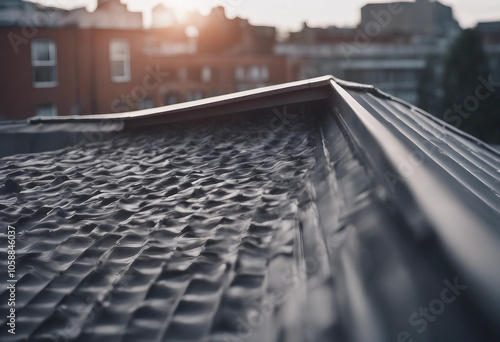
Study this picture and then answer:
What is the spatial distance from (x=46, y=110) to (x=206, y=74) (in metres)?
11.2

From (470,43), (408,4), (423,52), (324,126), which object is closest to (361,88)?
(324,126)

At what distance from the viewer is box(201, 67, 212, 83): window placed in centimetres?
2997

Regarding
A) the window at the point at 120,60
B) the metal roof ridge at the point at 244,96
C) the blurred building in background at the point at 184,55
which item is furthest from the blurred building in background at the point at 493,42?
the metal roof ridge at the point at 244,96

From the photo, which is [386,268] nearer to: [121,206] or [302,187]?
[302,187]

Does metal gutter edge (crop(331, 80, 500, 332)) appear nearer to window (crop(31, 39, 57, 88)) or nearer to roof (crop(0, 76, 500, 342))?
roof (crop(0, 76, 500, 342))

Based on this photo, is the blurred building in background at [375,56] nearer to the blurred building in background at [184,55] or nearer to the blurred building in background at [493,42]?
the blurred building in background at [184,55]

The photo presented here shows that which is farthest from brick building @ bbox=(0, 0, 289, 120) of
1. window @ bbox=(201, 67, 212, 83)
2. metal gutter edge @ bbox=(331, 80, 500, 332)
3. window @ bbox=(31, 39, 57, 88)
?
metal gutter edge @ bbox=(331, 80, 500, 332)

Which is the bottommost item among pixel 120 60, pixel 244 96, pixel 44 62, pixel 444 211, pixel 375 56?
pixel 444 211

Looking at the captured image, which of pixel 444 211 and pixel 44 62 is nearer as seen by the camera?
pixel 444 211

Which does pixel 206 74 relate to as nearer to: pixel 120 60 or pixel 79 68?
pixel 120 60

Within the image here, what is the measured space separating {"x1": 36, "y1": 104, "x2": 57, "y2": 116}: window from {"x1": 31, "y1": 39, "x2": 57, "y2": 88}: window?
0.70 meters

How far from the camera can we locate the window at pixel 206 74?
2997 cm

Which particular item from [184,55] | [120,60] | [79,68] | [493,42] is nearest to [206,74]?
[184,55]

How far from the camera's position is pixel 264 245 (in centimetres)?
253
